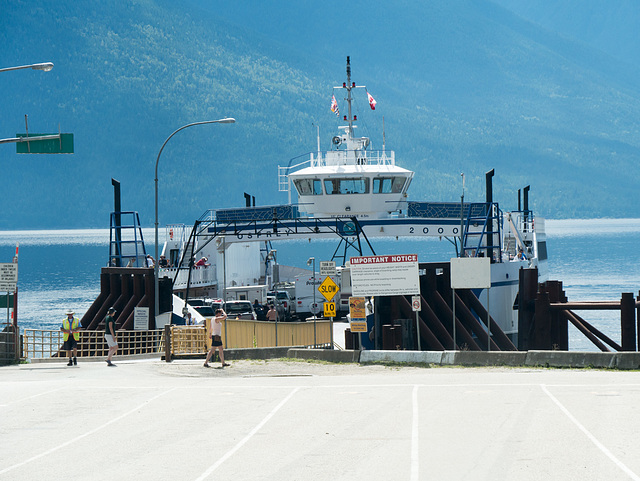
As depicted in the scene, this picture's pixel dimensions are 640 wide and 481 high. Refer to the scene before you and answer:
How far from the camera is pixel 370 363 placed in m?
22.9

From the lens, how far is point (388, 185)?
45.1 meters

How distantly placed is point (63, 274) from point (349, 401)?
13877 centimetres

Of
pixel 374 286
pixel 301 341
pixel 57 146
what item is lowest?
pixel 301 341

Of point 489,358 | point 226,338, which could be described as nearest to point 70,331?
point 226,338

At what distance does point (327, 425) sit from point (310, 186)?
103 feet

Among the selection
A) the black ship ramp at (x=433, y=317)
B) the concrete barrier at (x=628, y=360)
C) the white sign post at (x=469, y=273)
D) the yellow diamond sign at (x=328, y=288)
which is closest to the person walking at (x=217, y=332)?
the yellow diamond sign at (x=328, y=288)

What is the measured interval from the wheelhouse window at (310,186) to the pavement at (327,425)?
79.7 ft

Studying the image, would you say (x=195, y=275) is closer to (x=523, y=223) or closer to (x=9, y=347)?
(x=523, y=223)

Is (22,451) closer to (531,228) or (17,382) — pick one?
(17,382)

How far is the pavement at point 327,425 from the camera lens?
11.4 meters

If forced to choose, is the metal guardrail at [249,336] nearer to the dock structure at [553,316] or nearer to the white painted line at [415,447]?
the dock structure at [553,316]

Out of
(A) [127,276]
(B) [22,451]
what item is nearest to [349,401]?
(B) [22,451]

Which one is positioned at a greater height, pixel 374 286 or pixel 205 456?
pixel 374 286

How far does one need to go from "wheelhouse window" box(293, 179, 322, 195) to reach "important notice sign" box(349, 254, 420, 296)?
2127 cm
